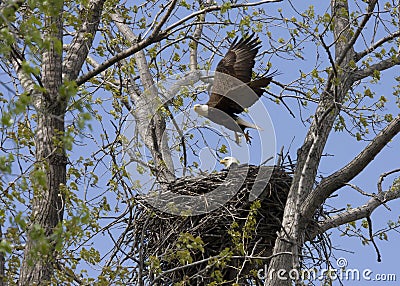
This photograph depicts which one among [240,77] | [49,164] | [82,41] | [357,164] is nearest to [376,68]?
[357,164]

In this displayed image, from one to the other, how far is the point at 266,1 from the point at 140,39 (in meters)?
1.40

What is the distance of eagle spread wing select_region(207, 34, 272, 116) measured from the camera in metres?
9.92

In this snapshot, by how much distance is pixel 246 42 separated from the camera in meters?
10.1

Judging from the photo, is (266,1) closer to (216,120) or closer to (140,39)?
(140,39)

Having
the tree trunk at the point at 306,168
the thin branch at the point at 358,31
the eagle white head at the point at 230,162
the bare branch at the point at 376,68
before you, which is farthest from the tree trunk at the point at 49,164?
the bare branch at the point at 376,68

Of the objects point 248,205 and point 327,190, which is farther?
point 248,205

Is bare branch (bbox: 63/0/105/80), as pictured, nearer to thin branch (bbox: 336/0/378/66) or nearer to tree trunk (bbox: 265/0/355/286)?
tree trunk (bbox: 265/0/355/286)

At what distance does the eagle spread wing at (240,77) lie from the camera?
992cm

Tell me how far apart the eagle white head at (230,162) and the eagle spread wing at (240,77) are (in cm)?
86

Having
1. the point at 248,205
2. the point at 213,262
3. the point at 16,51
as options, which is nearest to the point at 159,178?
the point at 248,205

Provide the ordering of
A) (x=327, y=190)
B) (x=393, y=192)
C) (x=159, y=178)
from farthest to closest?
(x=159, y=178) < (x=393, y=192) < (x=327, y=190)

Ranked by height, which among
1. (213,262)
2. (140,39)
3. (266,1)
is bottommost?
(213,262)

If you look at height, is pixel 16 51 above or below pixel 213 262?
above

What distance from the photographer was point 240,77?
9.96 m
